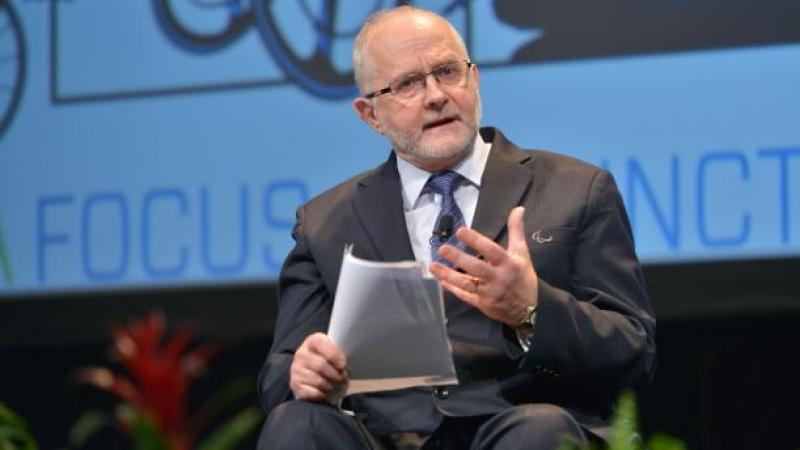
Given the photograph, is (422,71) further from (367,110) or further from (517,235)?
(517,235)

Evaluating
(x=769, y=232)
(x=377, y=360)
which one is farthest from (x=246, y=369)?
(x=377, y=360)

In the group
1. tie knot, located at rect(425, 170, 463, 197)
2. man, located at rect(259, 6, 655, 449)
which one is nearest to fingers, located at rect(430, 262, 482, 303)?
man, located at rect(259, 6, 655, 449)

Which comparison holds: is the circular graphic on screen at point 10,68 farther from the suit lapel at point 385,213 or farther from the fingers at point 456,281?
the fingers at point 456,281

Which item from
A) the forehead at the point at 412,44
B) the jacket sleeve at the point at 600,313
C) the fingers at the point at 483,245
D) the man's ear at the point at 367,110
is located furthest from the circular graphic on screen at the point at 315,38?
the fingers at the point at 483,245

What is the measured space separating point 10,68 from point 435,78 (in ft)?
5.91

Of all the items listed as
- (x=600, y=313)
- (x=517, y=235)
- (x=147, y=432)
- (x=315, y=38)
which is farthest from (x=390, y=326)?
(x=315, y=38)

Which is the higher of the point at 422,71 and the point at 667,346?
the point at 422,71

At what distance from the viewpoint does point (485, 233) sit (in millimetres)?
2195

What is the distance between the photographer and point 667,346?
10.8 feet

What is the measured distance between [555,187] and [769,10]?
1.06m

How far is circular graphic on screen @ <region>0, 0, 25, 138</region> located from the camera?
370cm

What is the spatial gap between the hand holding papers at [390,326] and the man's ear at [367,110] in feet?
1.87

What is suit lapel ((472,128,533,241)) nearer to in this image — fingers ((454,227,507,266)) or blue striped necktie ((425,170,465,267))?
blue striped necktie ((425,170,465,267))

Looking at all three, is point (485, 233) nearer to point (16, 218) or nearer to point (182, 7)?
point (182, 7)
